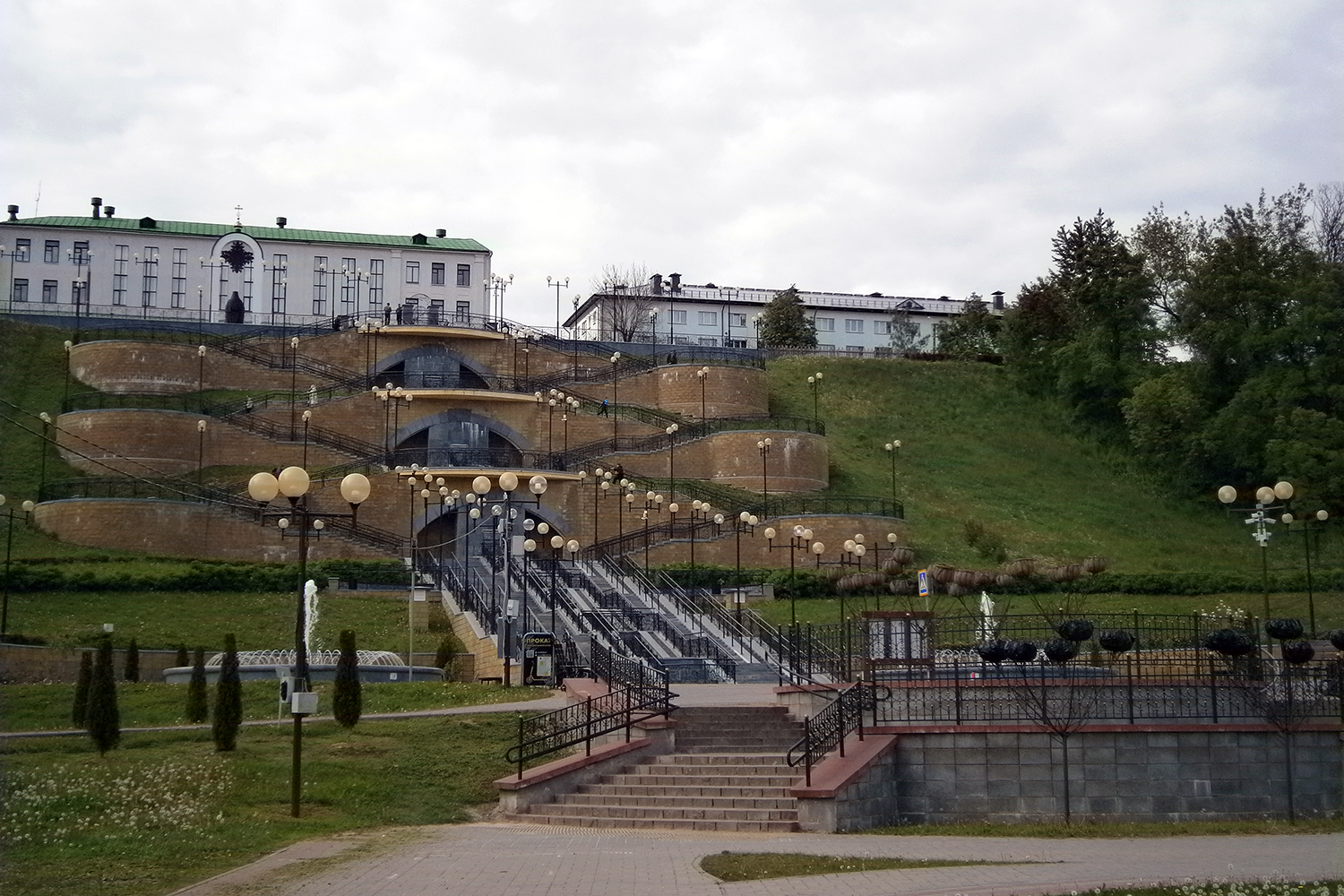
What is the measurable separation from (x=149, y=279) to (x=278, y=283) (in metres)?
6.21

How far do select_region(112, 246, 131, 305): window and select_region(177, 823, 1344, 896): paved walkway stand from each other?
2404 inches

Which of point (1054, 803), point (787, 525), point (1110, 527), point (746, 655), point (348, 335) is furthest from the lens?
point (348, 335)

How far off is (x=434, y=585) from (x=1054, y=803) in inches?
960

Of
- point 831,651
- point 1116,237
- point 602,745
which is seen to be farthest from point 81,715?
point 1116,237

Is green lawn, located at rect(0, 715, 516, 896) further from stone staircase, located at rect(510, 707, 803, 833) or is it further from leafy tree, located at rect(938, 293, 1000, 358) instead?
leafy tree, located at rect(938, 293, 1000, 358)

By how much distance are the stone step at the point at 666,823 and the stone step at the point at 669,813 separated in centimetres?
6

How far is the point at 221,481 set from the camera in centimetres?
4688

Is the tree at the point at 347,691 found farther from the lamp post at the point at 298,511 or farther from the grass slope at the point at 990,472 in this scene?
the grass slope at the point at 990,472

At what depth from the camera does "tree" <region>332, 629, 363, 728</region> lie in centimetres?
1906

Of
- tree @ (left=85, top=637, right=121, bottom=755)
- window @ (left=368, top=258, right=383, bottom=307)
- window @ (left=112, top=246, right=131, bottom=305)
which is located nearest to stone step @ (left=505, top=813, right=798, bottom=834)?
tree @ (left=85, top=637, right=121, bottom=755)

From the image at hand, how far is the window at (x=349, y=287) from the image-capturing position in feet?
240

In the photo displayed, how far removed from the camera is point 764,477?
47125 millimetres

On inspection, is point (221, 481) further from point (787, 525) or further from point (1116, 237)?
point (1116, 237)

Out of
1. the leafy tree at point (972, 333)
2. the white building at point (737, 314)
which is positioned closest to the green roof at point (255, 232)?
the white building at point (737, 314)
